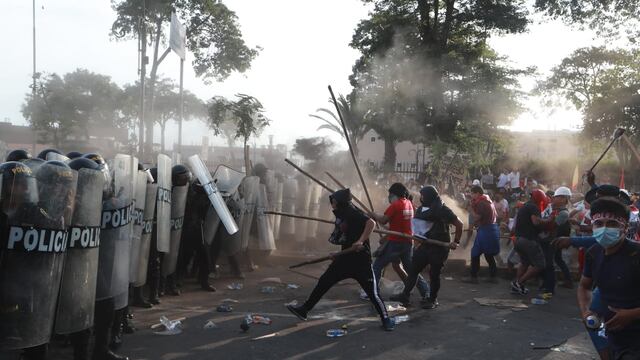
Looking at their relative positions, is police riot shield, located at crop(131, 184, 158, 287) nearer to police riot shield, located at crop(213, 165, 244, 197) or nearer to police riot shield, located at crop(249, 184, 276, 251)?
police riot shield, located at crop(213, 165, 244, 197)

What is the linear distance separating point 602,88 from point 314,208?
969 inches

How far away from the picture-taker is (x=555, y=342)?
5.91 meters

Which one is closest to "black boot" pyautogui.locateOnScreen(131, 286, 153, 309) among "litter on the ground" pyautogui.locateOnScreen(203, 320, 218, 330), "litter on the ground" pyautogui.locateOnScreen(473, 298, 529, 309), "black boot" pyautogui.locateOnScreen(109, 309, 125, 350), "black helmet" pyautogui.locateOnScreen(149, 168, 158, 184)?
"litter on the ground" pyautogui.locateOnScreen(203, 320, 218, 330)

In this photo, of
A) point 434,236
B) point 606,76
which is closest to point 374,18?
point 606,76

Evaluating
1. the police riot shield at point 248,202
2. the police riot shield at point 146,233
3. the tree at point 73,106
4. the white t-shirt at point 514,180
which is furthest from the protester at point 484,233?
the tree at point 73,106

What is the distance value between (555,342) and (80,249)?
16.5 ft

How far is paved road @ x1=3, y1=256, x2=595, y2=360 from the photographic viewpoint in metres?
5.19

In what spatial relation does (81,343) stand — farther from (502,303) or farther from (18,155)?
(502,303)

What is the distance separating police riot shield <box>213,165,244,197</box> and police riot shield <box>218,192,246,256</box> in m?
0.22

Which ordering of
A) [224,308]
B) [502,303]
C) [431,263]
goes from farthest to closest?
[502,303]
[431,263]
[224,308]

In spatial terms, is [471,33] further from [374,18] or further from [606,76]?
[606,76]

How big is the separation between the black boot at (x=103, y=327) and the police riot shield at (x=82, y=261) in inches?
12.5

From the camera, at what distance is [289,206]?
475 inches

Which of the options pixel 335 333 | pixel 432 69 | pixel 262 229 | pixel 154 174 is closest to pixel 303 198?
pixel 262 229
